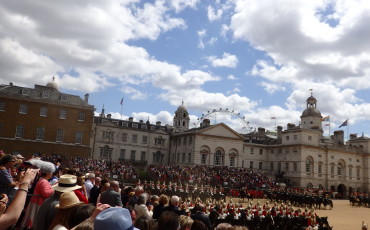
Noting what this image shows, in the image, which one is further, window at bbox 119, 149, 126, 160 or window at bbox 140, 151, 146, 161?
window at bbox 140, 151, 146, 161

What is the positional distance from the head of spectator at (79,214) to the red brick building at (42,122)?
46719 mm

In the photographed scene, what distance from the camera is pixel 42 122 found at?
156 ft

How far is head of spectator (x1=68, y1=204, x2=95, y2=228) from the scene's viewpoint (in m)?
4.28

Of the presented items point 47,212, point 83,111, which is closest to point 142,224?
point 47,212

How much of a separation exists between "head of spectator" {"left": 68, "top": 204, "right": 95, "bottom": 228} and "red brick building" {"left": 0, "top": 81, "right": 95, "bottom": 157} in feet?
153

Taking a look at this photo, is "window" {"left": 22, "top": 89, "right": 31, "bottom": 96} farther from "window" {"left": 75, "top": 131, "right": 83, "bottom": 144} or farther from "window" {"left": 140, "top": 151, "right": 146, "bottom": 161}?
"window" {"left": 140, "top": 151, "right": 146, "bottom": 161}

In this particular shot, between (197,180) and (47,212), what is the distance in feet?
125

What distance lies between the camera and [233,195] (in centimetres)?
3862

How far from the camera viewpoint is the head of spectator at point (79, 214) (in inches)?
Answer: 169

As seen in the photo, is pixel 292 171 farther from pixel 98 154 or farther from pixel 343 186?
pixel 98 154

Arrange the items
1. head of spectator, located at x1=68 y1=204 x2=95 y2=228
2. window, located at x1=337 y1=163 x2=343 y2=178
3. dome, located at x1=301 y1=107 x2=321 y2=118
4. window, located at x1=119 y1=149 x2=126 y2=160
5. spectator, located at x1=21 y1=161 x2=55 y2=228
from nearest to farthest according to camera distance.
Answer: head of spectator, located at x1=68 y1=204 x2=95 y2=228 < spectator, located at x1=21 y1=161 x2=55 y2=228 < window, located at x1=337 y1=163 x2=343 y2=178 < window, located at x1=119 y1=149 x2=126 y2=160 < dome, located at x1=301 y1=107 x2=321 y2=118

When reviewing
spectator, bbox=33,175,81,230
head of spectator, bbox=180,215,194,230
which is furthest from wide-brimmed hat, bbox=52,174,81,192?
head of spectator, bbox=180,215,194,230

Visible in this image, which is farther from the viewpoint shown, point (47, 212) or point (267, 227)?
point (267, 227)

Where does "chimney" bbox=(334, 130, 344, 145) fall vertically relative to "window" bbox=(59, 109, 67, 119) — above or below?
above
